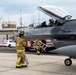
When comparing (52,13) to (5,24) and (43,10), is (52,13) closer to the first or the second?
(43,10)

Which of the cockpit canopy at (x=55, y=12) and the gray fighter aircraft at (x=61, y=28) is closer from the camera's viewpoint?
the gray fighter aircraft at (x=61, y=28)

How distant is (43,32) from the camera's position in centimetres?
1727

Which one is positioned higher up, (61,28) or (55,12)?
(55,12)

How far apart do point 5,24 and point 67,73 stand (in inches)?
4007

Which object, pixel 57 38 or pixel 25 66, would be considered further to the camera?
pixel 57 38

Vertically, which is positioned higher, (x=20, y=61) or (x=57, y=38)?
(x=57, y=38)

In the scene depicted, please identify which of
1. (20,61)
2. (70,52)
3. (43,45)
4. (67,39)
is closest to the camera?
(70,52)

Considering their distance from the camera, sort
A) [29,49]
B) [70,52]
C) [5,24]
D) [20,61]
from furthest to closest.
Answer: [5,24] → [29,49] → [20,61] → [70,52]

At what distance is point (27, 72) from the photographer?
34.2ft

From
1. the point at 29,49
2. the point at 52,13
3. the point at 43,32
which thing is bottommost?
the point at 29,49

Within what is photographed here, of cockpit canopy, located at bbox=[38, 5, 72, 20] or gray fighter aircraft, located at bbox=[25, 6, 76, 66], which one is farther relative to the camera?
cockpit canopy, located at bbox=[38, 5, 72, 20]

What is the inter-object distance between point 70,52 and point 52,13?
211 inches

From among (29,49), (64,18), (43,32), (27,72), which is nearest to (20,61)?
(27,72)

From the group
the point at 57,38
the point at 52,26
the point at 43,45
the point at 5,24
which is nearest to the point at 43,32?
the point at 52,26
